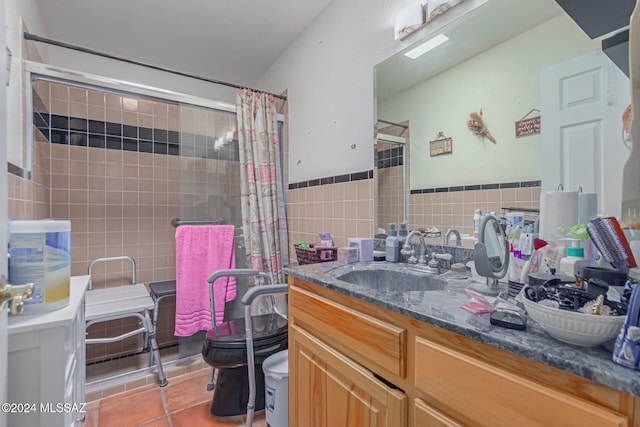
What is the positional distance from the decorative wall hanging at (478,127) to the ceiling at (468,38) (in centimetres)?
24

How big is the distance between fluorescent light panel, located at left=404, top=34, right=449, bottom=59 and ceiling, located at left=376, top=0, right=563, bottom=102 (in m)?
0.01

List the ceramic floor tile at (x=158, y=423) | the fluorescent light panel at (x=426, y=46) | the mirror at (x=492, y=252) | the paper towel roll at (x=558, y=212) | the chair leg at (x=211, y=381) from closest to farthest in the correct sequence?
1. the paper towel roll at (x=558, y=212)
2. the mirror at (x=492, y=252)
3. the fluorescent light panel at (x=426, y=46)
4. the ceramic floor tile at (x=158, y=423)
5. the chair leg at (x=211, y=381)

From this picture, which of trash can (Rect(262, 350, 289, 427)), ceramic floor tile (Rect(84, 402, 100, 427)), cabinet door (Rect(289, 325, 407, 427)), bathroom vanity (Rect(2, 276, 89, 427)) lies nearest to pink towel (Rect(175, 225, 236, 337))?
ceramic floor tile (Rect(84, 402, 100, 427))

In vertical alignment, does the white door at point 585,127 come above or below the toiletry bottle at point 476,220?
above

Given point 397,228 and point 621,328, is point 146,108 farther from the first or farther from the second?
point 621,328

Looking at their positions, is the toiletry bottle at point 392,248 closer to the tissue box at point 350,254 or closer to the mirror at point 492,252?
the tissue box at point 350,254

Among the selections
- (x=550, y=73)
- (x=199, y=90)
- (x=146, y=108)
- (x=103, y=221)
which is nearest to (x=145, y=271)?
(x=103, y=221)

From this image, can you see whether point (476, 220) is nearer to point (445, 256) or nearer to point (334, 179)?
point (445, 256)

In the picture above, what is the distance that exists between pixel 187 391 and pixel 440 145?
1986 mm

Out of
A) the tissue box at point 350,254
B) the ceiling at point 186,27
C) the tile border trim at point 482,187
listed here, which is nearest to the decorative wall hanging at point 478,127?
the tile border trim at point 482,187

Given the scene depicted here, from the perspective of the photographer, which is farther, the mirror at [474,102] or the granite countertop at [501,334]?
the mirror at [474,102]

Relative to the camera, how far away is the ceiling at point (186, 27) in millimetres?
1763

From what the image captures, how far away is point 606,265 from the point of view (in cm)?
64

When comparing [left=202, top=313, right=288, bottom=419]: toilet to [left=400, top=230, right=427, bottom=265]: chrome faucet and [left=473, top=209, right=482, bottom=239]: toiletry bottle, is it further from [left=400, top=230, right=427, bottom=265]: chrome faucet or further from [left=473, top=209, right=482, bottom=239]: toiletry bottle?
[left=473, top=209, right=482, bottom=239]: toiletry bottle
